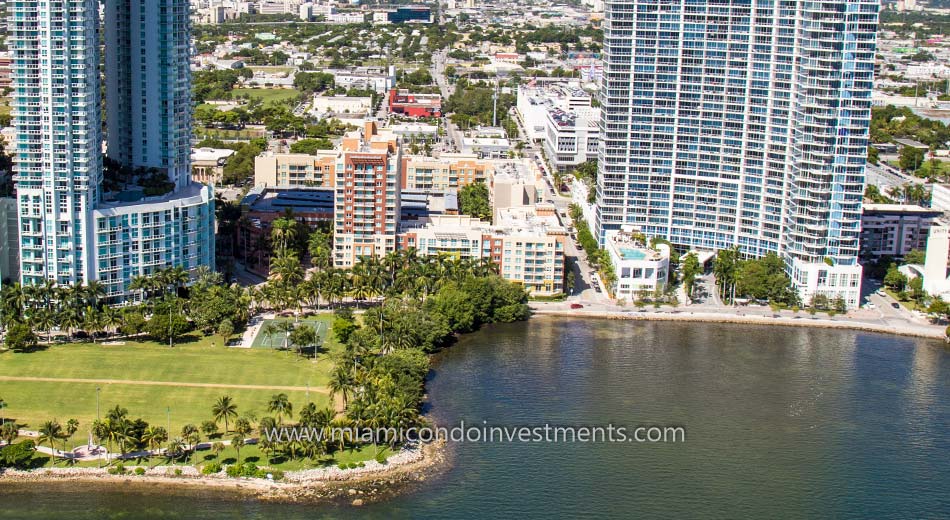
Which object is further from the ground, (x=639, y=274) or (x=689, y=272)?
(x=689, y=272)

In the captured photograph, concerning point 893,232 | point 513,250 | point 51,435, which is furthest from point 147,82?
point 893,232

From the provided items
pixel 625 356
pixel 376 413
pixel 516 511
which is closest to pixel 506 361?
pixel 625 356

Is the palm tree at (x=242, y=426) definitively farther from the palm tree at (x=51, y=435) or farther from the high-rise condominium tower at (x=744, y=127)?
the high-rise condominium tower at (x=744, y=127)

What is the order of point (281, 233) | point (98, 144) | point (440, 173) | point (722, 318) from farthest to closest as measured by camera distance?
point (440, 173), point (281, 233), point (722, 318), point (98, 144)

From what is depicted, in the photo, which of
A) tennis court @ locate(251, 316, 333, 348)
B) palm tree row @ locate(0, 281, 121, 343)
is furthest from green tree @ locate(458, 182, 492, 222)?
palm tree row @ locate(0, 281, 121, 343)

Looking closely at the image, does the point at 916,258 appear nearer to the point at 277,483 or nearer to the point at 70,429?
the point at 277,483

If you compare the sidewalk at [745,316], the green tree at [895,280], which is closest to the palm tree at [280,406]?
the sidewalk at [745,316]
